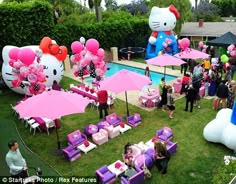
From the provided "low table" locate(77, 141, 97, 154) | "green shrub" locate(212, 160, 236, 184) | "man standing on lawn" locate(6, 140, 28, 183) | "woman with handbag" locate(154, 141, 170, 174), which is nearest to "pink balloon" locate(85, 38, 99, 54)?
"low table" locate(77, 141, 97, 154)

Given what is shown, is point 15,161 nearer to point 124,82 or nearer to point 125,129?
point 125,129

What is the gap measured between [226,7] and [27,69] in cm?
5959

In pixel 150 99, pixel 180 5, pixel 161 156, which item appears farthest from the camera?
pixel 180 5

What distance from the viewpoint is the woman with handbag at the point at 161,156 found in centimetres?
781

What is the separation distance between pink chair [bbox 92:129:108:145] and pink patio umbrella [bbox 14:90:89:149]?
1.68 m

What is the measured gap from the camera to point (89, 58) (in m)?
14.1

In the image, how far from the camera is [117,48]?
2567 cm

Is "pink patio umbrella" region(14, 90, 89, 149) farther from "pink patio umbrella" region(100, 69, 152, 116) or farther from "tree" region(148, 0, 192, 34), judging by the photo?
"tree" region(148, 0, 192, 34)

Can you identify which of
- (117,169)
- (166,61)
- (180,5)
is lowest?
(117,169)

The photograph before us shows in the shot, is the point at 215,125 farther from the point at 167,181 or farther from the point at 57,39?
the point at 57,39

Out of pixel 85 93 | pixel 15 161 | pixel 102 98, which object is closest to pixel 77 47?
pixel 85 93

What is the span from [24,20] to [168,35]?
1223 centimetres

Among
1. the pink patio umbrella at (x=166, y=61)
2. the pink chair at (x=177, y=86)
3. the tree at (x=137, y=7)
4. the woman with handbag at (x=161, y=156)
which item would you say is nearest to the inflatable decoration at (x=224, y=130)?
the woman with handbag at (x=161, y=156)

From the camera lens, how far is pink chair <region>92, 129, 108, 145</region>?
10.0 m
